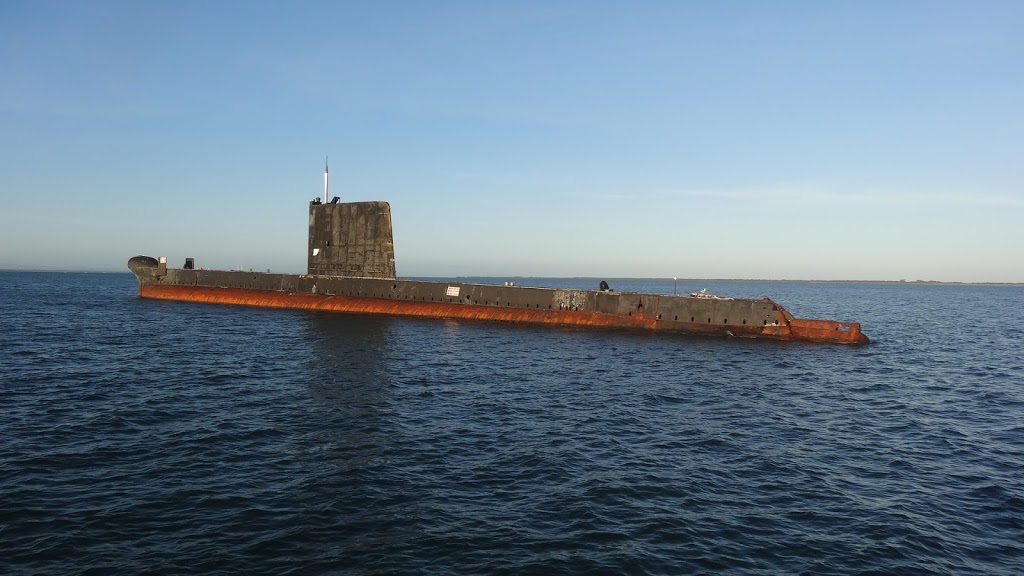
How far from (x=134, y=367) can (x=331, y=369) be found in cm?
777

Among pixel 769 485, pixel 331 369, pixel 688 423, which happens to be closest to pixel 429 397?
pixel 331 369

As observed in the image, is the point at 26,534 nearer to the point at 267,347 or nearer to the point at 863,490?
the point at 863,490

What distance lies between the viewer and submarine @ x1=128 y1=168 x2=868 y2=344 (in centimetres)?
3744

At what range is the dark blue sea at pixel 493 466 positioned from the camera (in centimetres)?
963

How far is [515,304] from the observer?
144 feet

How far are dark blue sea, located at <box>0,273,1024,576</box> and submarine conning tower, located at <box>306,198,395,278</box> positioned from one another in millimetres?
17875

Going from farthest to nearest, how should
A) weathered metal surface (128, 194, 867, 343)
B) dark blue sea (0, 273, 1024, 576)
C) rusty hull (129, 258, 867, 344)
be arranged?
weathered metal surface (128, 194, 867, 343) → rusty hull (129, 258, 867, 344) → dark blue sea (0, 273, 1024, 576)

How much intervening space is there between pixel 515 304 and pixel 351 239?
13581 millimetres

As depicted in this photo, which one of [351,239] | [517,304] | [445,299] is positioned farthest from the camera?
[351,239]

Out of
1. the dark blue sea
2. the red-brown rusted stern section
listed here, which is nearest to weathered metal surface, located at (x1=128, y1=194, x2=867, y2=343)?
the red-brown rusted stern section

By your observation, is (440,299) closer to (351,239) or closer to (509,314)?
(509,314)

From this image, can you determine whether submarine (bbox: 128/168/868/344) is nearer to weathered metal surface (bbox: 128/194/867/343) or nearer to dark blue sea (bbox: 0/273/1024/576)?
weathered metal surface (bbox: 128/194/867/343)

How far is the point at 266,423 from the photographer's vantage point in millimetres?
16266

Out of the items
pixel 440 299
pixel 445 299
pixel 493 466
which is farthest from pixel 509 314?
pixel 493 466
